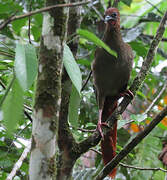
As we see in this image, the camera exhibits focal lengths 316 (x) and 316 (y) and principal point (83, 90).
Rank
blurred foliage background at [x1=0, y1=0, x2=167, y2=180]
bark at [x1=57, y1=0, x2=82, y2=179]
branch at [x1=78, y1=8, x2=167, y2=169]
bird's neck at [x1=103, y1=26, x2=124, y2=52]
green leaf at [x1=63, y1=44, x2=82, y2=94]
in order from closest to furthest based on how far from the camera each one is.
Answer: green leaf at [x1=63, y1=44, x2=82, y2=94] < bark at [x1=57, y1=0, x2=82, y2=179] < branch at [x1=78, y1=8, x2=167, y2=169] < blurred foliage background at [x1=0, y1=0, x2=167, y2=180] < bird's neck at [x1=103, y1=26, x2=124, y2=52]

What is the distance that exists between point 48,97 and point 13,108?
0.78 feet

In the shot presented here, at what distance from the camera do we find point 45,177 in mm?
1366

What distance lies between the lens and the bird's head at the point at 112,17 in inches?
112

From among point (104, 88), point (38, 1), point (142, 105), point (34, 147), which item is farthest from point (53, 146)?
point (142, 105)

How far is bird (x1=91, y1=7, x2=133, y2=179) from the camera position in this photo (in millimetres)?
2670

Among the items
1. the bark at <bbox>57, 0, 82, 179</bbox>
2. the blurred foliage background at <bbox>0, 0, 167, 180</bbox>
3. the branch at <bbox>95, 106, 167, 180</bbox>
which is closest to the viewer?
the branch at <bbox>95, 106, 167, 180</bbox>

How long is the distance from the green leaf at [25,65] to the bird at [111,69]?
150cm

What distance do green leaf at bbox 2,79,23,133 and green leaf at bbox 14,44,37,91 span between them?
0.10m

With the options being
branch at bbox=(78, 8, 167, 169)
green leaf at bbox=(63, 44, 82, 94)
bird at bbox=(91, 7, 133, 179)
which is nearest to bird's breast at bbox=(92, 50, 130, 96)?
bird at bbox=(91, 7, 133, 179)

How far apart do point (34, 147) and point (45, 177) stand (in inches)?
5.4

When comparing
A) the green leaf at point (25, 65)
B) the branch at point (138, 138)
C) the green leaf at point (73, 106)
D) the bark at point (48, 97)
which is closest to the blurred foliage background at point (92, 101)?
the branch at point (138, 138)

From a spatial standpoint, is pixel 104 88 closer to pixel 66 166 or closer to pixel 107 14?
pixel 107 14

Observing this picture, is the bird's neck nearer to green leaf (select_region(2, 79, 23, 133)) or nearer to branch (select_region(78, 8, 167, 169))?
branch (select_region(78, 8, 167, 169))

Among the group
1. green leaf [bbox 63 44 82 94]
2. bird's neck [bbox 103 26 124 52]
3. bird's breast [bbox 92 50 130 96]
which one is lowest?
bird's breast [bbox 92 50 130 96]
